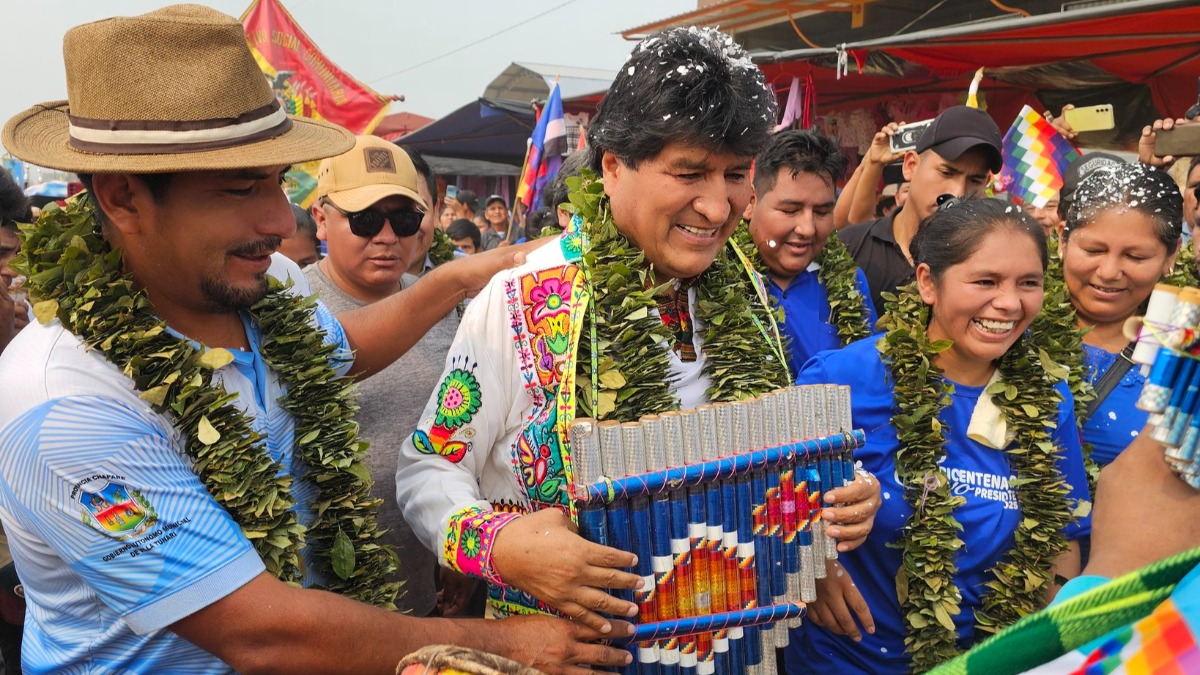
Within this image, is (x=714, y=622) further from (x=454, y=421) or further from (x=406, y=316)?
Result: (x=406, y=316)

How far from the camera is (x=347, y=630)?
69.2 inches

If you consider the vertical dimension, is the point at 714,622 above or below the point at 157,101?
below

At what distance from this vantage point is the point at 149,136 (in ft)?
5.89

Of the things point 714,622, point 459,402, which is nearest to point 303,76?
point 459,402

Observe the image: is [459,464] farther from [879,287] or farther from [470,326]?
[879,287]

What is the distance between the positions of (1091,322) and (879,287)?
976 millimetres

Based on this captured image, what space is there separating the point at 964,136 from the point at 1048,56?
3.68 m

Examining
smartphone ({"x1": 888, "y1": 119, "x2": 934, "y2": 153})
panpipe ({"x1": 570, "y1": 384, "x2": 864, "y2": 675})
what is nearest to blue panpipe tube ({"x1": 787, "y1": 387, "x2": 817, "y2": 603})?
panpipe ({"x1": 570, "y1": 384, "x2": 864, "y2": 675})

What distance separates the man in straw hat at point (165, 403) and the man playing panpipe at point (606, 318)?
318 mm

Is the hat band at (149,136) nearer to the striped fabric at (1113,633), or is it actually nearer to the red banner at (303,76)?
the striped fabric at (1113,633)

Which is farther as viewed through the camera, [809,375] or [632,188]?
[809,375]

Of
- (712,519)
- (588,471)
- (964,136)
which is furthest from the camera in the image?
(964,136)

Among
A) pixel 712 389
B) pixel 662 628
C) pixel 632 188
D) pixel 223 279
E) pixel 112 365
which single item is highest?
pixel 632 188

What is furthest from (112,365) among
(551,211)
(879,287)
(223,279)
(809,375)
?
(551,211)
